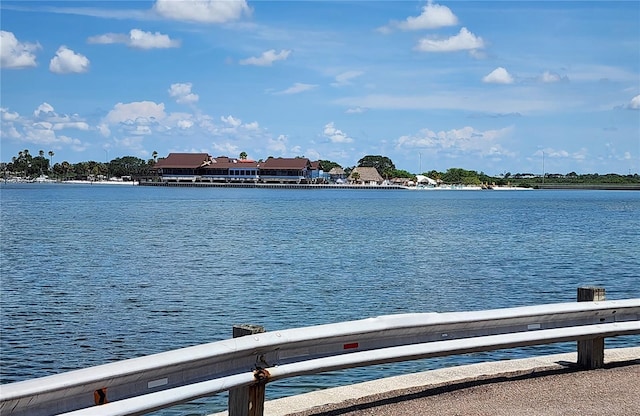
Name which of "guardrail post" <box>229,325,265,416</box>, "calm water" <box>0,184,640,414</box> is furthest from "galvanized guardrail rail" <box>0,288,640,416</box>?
"calm water" <box>0,184,640,414</box>

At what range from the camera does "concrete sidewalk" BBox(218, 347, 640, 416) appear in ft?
24.4

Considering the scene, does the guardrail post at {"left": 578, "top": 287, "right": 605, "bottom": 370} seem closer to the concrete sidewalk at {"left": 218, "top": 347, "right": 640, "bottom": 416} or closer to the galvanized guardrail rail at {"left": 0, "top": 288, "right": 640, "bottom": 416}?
the galvanized guardrail rail at {"left": 0, "top": 288, "right": 640, "bottom": 416}

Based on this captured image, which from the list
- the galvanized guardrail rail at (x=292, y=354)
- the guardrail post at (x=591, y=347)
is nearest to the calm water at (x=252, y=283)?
the guardrail post at (x=591, y=347)

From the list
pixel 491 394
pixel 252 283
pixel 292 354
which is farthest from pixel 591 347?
pixel 252 283

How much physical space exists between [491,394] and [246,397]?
2.70 m

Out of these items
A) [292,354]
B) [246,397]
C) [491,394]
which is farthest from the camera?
Result: [491,394]

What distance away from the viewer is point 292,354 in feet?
22.6

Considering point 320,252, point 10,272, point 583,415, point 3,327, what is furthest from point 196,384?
point 320,252

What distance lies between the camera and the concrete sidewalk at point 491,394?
7.43 meters

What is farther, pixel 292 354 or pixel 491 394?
pixel 491 394

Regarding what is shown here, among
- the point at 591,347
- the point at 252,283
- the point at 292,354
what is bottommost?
the point at 252,283

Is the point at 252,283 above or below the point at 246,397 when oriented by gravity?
below

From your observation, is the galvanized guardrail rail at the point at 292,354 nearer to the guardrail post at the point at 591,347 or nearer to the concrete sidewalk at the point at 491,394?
the guardrail post at the point at 591,347

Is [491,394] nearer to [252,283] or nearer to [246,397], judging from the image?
[246,397]
